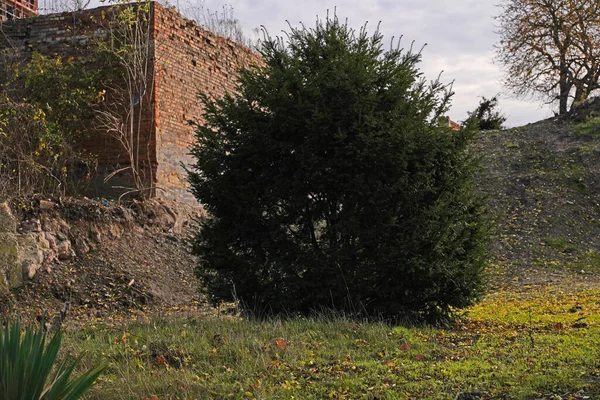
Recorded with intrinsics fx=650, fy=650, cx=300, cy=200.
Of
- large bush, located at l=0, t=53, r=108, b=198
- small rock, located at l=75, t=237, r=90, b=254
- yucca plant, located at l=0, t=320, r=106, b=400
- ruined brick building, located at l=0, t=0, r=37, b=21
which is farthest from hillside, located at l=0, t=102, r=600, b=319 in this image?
ruined brick building, located at l=0, t=0, r=37, b=21

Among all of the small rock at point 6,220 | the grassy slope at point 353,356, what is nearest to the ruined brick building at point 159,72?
the small rock at point 6,220

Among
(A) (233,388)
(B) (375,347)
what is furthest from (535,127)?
(A) (233,388)

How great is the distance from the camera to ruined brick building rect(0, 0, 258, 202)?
44.2ft

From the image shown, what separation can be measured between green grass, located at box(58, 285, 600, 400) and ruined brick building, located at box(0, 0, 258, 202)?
21.5ft

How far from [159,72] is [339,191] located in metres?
7.33

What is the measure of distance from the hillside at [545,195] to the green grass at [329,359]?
7028mm

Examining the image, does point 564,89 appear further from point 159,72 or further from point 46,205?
point 46,205

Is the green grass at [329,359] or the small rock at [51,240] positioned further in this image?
the small rock at [51,240]

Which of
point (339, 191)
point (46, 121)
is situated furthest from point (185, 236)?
point (339, 191)

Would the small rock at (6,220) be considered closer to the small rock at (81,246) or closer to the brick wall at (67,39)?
the small rock at (81,246)

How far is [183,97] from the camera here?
→ 47.4ft

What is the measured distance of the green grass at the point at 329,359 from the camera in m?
4.98

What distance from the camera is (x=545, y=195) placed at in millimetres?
19297

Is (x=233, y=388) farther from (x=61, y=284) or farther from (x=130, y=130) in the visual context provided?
(x=130, y=130)
